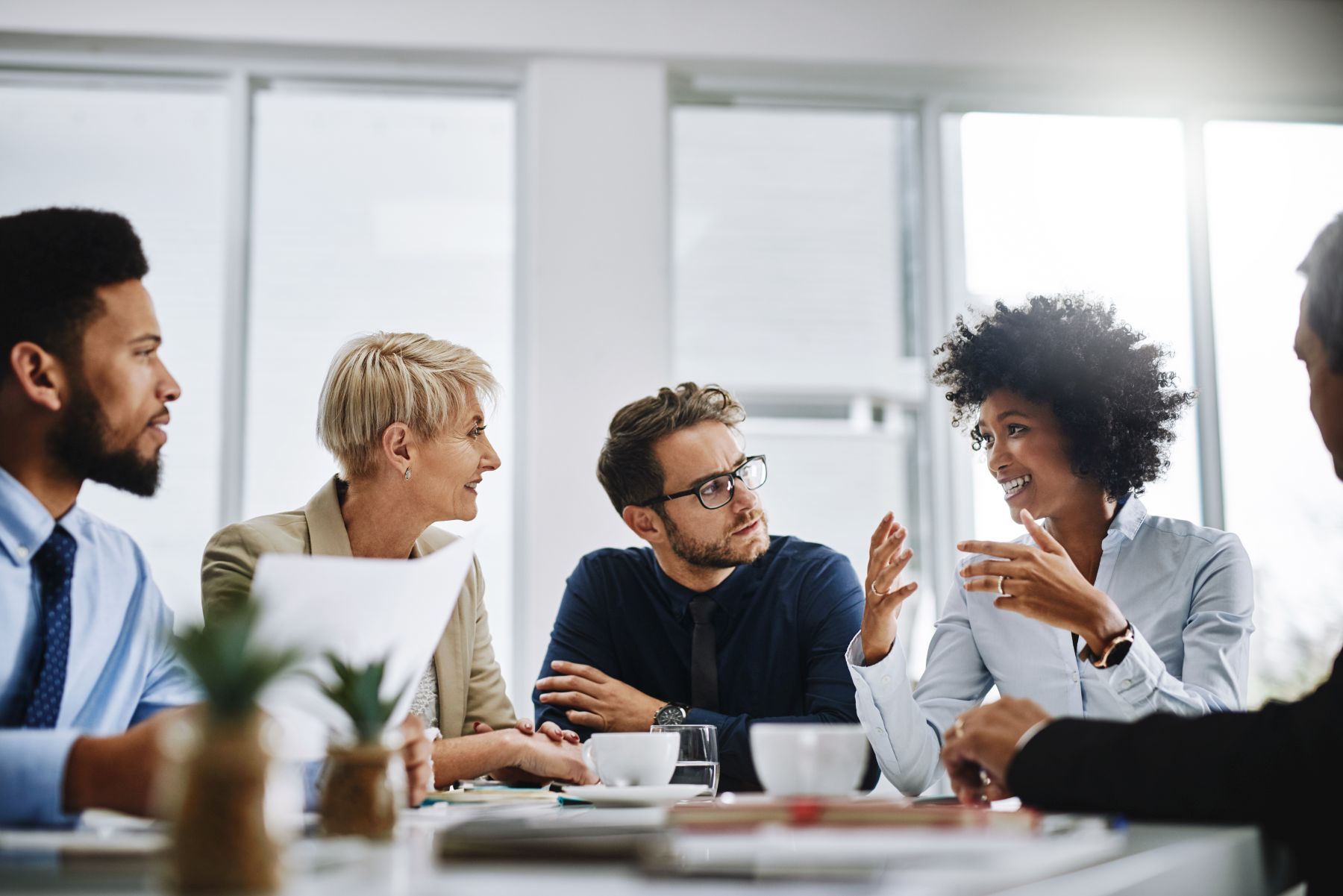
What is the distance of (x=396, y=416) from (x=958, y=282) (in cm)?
219

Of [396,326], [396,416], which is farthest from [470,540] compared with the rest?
[396,326]

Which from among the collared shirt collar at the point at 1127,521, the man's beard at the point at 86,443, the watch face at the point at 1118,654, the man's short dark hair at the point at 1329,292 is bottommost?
the watch face at the point at 1118,654

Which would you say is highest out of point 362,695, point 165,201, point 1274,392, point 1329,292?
point 165,201

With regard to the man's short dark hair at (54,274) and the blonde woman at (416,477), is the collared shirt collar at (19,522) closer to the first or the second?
the man's short dark hair at (54,274)

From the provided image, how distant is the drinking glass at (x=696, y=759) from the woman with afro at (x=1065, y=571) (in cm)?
42

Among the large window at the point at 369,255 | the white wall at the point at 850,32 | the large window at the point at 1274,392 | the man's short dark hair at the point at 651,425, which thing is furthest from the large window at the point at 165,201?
the large window at the point at 1274,392

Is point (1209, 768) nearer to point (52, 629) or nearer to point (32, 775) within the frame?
point (32, 775)

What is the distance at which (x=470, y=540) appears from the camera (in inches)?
46.7

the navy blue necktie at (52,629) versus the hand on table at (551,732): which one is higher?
the navy blue necktie at (52,629)

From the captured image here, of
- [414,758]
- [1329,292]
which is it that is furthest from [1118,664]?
[414,758]

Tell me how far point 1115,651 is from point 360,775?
3.82 feet

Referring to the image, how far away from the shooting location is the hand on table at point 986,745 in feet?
3.87

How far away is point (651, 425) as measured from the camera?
8.48 feet

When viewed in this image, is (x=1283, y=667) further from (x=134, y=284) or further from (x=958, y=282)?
(x=134, y=284)
